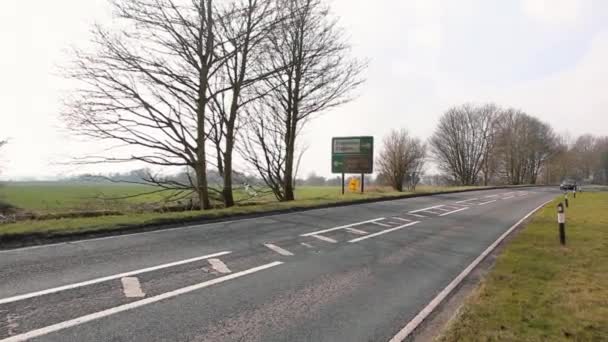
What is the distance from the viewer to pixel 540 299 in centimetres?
414

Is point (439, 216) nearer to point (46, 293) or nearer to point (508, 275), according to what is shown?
point (508, 275)

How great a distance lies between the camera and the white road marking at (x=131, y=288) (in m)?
3.76

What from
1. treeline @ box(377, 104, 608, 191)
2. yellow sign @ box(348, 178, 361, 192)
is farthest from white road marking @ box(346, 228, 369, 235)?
treeline @ box(377, 104, 608, 191)

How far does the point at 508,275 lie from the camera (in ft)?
16.8

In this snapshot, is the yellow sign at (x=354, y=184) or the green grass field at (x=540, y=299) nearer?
the green grass field at (x=540, y=299)

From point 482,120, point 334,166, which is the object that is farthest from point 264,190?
point 482,120

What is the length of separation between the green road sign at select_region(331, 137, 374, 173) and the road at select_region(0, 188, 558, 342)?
1665 cm

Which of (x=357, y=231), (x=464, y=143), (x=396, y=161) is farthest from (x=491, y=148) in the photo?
(x=357, y=231)

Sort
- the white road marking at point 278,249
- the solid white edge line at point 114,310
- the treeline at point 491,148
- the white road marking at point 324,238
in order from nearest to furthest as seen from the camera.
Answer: the solid white edge line at point 114,310, the white road marking at point 278,249, the white road marking at point 324,238, the treeline at point 491,148

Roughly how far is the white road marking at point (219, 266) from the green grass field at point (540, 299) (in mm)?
3058

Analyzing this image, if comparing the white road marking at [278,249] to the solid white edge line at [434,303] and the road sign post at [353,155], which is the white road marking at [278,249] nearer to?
the solid white edge line at [434,303]

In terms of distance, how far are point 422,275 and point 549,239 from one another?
5.09 metres

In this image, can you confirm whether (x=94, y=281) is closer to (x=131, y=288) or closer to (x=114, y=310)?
(x=131, y=288)

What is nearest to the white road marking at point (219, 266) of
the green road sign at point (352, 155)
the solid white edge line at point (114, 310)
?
the solid white edge line at point (114, 310)
